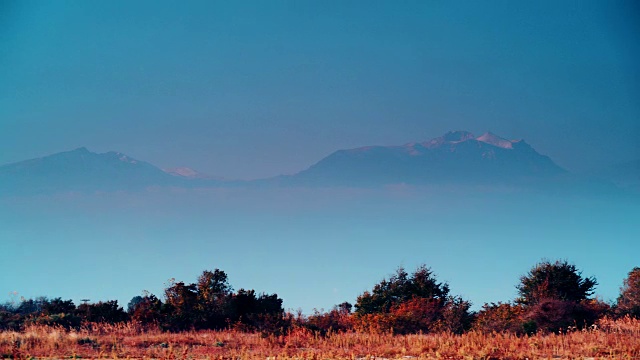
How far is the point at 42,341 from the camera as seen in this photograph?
27.6 metres

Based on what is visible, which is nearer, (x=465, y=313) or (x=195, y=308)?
(x=465, y=313)

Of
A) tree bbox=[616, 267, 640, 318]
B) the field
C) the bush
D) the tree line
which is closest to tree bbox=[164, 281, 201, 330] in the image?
the tree line

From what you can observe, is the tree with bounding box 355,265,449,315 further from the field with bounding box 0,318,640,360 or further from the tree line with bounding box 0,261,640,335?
the field with bounding box 0,318,640,360

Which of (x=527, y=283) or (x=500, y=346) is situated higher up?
(x=527, y=283)

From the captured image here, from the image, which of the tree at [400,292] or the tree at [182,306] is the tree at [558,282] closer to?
the tree at [400,292]

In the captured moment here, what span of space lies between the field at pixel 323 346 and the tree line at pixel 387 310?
2355mm

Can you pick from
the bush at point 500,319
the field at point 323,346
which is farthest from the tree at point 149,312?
the bush at point 500,319

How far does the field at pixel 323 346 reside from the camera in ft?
76.0

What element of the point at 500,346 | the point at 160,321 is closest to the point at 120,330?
the point at 160,321

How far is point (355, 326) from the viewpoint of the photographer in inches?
1359

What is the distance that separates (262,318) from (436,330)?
9012mm

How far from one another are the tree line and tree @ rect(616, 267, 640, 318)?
5 centimetres

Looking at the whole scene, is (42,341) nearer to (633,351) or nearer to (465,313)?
(465,313)

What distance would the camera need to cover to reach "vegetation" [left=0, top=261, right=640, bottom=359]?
2462 centimetres
